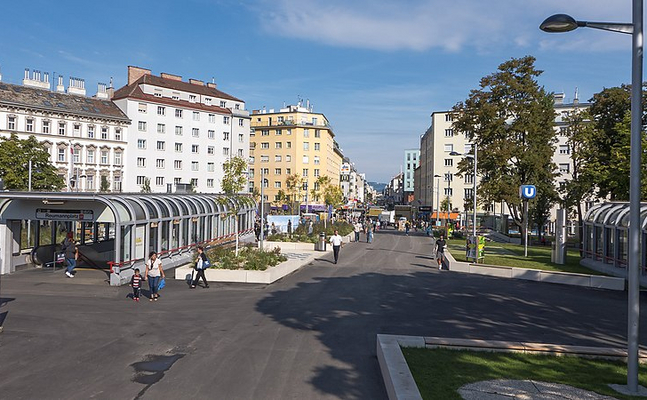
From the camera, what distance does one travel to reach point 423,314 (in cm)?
1407

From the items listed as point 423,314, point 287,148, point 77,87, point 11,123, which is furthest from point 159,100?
point 423,314

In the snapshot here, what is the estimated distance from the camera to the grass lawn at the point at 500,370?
7.59m

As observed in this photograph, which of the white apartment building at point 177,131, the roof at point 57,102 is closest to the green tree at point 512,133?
the white apartment building at point 177,131

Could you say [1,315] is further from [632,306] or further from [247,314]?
[632,306]

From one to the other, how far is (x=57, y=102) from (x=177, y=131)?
15227mm

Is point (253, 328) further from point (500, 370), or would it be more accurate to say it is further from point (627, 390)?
point (627, 390)

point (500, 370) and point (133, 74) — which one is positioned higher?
point (133, 74)

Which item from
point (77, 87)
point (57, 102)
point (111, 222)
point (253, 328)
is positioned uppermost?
point (77, 87)

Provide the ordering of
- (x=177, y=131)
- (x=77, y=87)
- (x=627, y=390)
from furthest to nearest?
(x=177, y=131) → (x=77, y=87) → (x=627, y=390)

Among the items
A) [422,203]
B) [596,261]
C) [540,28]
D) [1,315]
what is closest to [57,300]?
[1,315]

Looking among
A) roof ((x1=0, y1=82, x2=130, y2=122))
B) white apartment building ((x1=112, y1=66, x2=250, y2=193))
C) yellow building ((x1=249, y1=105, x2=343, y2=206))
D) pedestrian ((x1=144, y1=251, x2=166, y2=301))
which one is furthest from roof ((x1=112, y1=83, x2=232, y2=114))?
pedestrian ((x1=144, y1=251, x2=166, y2=301))

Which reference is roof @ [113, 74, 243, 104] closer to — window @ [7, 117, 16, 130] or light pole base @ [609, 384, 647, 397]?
window @ [7, 117, 16, 130]

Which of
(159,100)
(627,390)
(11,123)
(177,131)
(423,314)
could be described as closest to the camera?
(627,390)

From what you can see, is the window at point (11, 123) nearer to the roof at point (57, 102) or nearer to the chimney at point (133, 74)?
the roof at point (57, 102)
